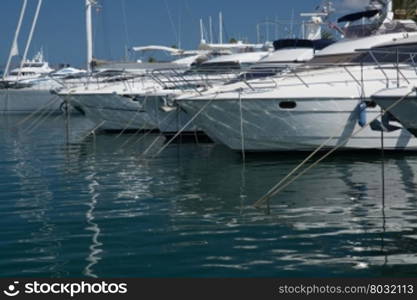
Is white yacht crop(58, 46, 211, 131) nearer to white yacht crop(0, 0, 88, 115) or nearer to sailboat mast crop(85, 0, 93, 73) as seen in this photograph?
sailboat mast crop(85, 0, 93, 73)

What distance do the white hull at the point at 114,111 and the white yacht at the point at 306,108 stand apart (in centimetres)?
761

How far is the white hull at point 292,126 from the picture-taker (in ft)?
51.2

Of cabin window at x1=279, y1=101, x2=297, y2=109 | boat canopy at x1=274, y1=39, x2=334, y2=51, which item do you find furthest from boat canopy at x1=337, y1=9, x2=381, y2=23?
cabin window at x1=279, y1=101, x2=297, y2=109

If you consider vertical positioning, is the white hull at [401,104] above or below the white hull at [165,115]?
above

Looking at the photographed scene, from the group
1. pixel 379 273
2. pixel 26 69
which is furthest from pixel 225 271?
pixel 26 69

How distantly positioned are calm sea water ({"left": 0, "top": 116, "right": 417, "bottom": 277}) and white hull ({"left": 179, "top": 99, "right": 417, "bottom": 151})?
419 millimetres

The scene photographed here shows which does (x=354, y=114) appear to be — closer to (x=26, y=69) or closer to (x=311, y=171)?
(x=311, y=171)

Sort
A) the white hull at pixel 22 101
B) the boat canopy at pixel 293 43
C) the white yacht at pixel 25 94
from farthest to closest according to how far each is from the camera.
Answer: the white hull at pixel 22 101 → the white yacht at pixel 25 94 → the boat canopy at pixel 293 43

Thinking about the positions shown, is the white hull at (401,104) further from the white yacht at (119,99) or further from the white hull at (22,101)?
the white hull at (22,101)

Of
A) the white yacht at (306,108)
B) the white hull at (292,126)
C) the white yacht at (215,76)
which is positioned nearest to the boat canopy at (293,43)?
the white yacht at (215,76)

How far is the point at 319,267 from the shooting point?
7742 mm

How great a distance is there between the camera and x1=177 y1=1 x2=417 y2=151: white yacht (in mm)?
15500

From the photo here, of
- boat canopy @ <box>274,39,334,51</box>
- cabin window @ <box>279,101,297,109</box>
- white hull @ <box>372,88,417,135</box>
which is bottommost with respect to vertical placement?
cabin window @ <box>279,101,297,109</box>

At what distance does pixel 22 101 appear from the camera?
41.0 metres
